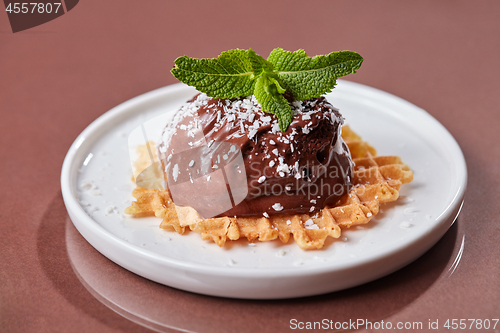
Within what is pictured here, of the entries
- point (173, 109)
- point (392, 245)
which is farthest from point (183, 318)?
point (173, 109)

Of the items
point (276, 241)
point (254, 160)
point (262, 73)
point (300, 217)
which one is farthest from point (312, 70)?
point (276, 241)

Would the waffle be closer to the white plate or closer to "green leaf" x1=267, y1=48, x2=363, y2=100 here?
the white plate

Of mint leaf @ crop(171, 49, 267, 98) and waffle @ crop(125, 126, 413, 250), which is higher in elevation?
mint leaf @ crop(171, 49, 267, 98)

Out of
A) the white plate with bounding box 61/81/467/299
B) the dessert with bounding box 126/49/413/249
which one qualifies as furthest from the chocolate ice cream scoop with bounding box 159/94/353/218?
the white plate with bounding box 61/81/467/299

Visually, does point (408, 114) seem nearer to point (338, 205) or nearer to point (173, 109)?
point (338, 205)

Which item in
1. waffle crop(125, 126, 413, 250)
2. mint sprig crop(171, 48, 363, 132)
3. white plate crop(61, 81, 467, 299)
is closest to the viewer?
white plate crop(61, 81, 467, 299)

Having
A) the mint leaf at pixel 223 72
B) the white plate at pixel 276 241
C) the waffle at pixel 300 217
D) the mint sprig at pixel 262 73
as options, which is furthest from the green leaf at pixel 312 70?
the white plate at pixel 276 241

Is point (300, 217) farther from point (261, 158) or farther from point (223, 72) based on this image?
point (223, 72)

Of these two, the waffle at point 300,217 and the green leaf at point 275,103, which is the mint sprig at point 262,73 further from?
the waffle at point 300,217
